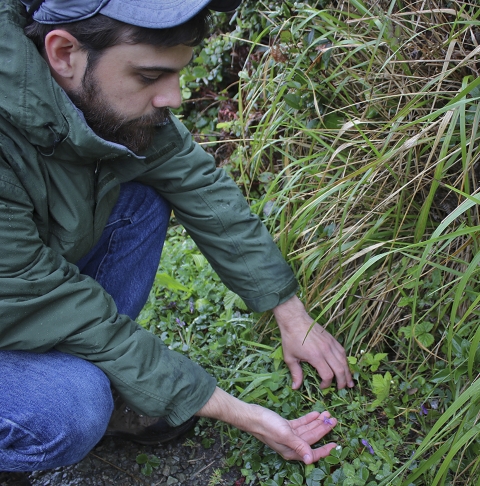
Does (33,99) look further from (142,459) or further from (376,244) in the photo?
(142,459)

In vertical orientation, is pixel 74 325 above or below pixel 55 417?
above

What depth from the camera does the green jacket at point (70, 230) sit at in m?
1.64

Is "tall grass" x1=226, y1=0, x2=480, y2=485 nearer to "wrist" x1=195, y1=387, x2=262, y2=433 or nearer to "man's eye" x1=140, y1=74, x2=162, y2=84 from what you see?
"wrist" x1=195, y1=387, x2=262, y2=433

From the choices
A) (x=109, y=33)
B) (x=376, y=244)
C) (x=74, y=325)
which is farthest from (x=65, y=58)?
(x=376, y=244)

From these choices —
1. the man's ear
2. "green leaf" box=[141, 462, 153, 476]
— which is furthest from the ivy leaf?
the man's ear

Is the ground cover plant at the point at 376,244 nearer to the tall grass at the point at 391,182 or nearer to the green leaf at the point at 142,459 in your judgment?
the tall grass at the point at 391,182

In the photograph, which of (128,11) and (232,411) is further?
(232,411)

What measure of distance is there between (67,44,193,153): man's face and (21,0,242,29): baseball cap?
8 cm

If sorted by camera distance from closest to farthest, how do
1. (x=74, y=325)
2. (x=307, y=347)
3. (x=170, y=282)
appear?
(x=74, y=325) → (x=307, y=347) → (x=170, y=282)

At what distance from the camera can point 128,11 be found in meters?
1.67

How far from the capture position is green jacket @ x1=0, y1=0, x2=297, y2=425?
5.39ft

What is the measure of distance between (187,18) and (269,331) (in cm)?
125

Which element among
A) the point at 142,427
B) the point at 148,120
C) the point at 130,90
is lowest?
the point at 142,427

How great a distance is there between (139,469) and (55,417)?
2.05 ft
